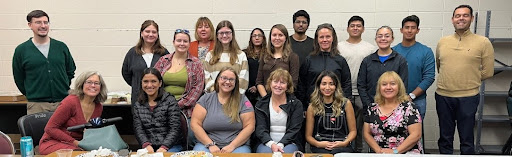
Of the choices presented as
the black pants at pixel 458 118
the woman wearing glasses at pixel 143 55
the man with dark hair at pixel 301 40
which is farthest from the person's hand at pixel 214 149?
the black pants at pixel 458 118

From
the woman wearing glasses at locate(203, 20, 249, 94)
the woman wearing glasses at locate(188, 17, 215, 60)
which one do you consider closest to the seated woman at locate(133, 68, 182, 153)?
the woman wearing glasses at locate(203, 20, 249, 94)

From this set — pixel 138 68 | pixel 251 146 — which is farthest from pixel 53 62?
pixel 251 146

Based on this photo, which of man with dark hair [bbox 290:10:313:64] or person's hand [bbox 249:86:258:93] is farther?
man with dark hair [bbox 290:10:313:64]

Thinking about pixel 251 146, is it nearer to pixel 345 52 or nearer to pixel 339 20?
pixel 345 52

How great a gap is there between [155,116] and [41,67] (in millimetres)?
1288

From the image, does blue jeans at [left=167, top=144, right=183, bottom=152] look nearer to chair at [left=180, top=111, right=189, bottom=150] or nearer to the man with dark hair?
chair at [left=180, top=111, right=189, bottom=150]

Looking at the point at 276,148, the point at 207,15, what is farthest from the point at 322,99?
the point at 207,15

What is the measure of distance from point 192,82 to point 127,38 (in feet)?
5.75

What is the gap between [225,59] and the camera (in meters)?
3.70

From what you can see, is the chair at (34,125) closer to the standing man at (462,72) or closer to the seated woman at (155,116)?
the seated woman at (155,116)

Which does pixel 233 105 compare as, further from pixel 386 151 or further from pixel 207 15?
pixel 207 15

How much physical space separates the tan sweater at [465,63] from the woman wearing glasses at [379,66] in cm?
51

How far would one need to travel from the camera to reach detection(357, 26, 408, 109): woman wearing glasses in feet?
12.0

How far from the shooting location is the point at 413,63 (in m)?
3.89
